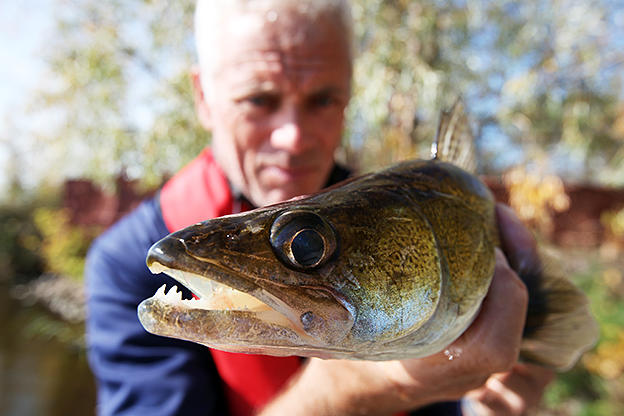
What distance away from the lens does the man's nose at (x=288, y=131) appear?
1276mm

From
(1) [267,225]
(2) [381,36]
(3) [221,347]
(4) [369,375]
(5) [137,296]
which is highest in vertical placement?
(2) [381,36]

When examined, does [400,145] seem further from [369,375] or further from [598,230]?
[598,230]

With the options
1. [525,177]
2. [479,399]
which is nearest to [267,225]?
[479,399]

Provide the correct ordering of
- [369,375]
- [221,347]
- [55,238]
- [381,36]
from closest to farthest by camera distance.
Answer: [221,347], [369,375], [381,36], [55,238]

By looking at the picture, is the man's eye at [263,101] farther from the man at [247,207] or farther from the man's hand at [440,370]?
the man's hand at [440,370]

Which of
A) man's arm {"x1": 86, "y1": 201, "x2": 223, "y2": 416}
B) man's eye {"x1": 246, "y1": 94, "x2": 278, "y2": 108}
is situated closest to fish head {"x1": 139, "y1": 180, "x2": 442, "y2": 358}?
man's eye {"x1": 246, "y1": 94, "x2": 278, "y2": 108}

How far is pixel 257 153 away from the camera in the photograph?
1433 mm

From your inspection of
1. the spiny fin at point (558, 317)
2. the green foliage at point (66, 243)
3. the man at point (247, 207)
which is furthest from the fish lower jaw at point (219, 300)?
the green foliage at point (66, 243)

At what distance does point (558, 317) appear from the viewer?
4.71 ft

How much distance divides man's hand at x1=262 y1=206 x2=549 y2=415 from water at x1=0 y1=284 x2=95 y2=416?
6740mm

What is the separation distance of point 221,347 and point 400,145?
5236 mm

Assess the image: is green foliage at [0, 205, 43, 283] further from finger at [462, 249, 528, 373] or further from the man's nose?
finger at [462, 249, 528, 373]

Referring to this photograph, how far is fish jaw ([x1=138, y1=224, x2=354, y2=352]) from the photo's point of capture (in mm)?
675

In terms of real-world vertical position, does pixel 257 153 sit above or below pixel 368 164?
above
